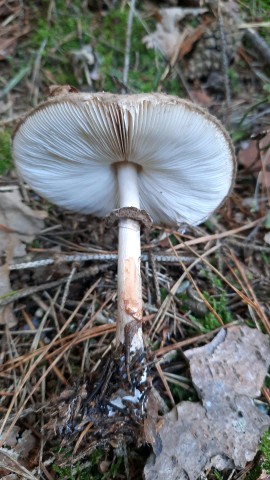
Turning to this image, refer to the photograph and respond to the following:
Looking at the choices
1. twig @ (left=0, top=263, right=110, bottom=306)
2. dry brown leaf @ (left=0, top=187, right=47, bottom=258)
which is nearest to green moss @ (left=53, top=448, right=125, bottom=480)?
twig @ (left=0, top=263, right=110, bottom=306)

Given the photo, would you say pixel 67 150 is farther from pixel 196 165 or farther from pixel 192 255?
pixel 192 255

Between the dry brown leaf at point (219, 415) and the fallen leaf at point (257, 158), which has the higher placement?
the fallen leaf at point (257, 158)

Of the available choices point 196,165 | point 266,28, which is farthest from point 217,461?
point 266,28

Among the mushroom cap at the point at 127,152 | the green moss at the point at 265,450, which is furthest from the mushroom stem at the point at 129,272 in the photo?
the green moss at the point at 265,450

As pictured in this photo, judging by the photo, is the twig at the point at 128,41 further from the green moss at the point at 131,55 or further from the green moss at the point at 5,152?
the green moss at the point at 5,152

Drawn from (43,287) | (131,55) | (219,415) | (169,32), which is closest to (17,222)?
(43,287)

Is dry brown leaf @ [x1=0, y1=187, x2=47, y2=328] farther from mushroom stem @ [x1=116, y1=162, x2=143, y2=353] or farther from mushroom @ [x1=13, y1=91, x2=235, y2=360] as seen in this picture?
mushroom stem @ [x1=116, y1=162, x2=143, y2=353]

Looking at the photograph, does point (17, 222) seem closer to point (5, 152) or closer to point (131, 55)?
point (5, 152)
